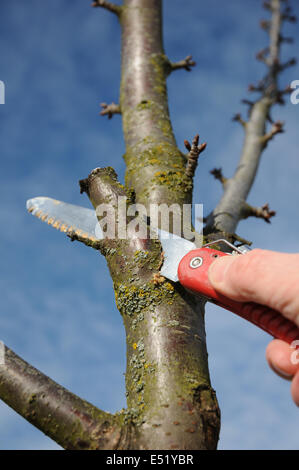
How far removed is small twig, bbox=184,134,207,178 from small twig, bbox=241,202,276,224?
4.93ft

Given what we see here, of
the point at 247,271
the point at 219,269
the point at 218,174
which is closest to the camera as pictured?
the point at 247,271

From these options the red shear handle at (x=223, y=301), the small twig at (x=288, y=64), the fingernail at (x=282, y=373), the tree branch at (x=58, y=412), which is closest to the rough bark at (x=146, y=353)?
the tree branch at (x=58, y=412)

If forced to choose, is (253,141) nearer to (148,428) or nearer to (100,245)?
(100,245)

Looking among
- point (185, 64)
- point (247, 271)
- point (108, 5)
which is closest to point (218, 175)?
point (185, 64)

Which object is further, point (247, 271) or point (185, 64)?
point (185, 64)

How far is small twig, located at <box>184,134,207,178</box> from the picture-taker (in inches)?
102

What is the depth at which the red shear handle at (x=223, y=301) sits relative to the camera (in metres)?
1.63

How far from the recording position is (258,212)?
4207 mm

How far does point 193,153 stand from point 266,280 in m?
1.33

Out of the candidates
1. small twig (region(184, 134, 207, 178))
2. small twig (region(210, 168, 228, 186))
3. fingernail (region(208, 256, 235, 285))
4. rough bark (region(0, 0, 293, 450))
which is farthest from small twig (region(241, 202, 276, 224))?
fingernail (region(208, 256, 235, 285))

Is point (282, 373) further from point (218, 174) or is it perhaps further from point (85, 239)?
point (218, 174)

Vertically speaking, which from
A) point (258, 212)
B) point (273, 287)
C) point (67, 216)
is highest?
point (258, 212)

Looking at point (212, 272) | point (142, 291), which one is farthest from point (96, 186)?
point (212, 272)
